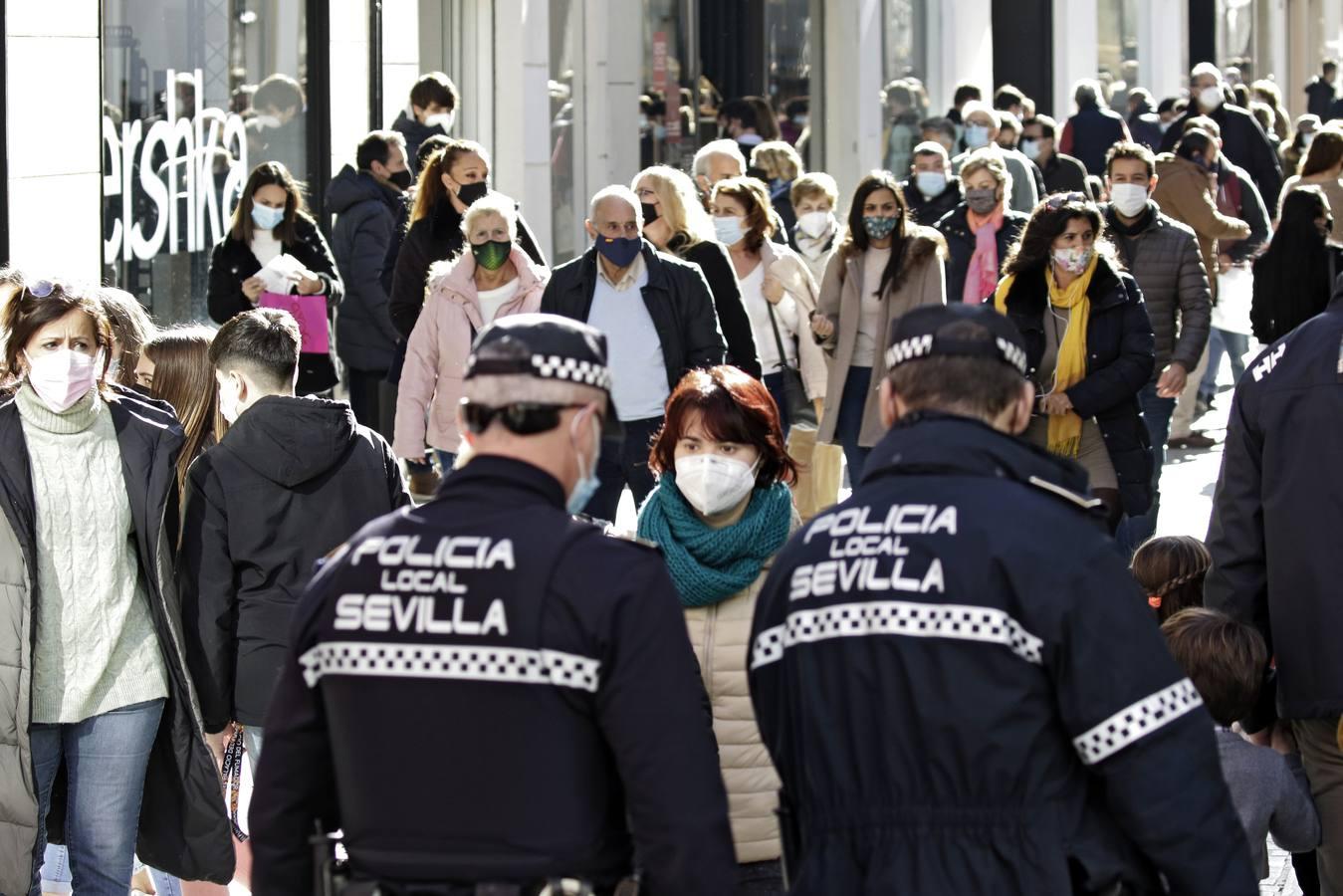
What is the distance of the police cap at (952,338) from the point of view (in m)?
3.73

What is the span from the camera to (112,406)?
5637mm

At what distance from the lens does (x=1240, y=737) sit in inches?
199

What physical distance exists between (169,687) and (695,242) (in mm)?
4640

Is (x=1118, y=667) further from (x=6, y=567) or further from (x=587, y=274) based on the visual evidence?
(x=587, y=274)

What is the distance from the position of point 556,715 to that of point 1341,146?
1083 cm

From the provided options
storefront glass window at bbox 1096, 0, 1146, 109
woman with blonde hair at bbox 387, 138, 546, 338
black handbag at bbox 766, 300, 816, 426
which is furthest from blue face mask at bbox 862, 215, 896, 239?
storefront glass window at bbox 1096, 0, 1146, 109

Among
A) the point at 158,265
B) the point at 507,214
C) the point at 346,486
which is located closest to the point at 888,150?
the point at 158,265

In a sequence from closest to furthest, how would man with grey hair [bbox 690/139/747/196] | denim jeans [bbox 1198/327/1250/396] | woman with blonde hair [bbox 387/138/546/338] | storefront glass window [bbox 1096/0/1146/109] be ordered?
woman with blonde hair [bbox 387/138/546/338] < man with grey hair [bbox 690/139/747/196] < denim jeans [bbox 1198/327/1250/396] < storefront glass window [bbox 1096/0/1146/109]

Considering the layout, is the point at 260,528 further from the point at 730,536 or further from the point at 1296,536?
the point at 1296,536

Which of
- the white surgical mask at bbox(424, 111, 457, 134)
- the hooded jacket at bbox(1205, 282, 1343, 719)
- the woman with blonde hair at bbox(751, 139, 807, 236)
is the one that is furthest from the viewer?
the woman with blonde hair at bbox(751, 139, 807, 236)

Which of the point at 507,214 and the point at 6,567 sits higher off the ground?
the point at 507,214

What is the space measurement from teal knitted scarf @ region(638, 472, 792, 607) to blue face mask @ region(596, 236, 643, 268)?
3.49 metres

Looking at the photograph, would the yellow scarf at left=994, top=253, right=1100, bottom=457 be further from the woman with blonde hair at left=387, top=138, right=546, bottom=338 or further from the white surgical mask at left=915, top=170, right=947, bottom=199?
the white surgical mask at left=915, top=170, right=947, bottom=199

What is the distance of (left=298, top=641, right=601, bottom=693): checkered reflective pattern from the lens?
3324mm
